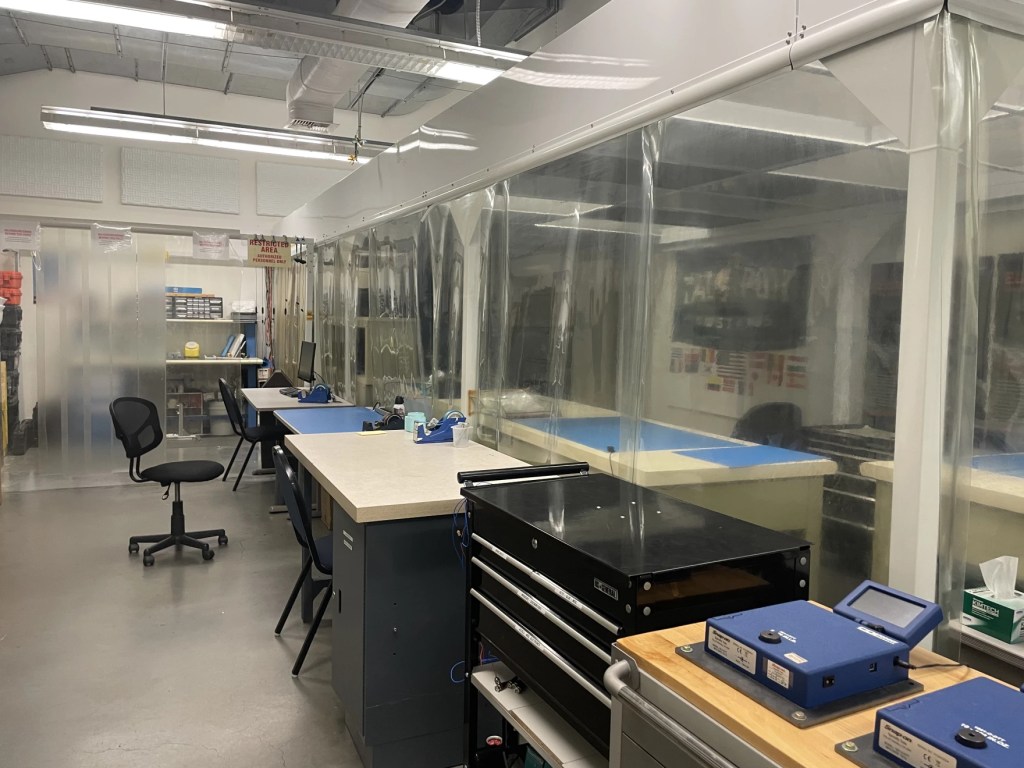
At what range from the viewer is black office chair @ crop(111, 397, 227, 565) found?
4375mm

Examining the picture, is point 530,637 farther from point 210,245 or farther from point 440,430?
point 210,245

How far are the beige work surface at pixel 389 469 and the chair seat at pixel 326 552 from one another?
314mm

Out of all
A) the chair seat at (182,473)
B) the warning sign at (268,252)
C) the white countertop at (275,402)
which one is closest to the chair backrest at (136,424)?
the chair seat at (182,473)

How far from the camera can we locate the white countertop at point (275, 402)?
17.6 feet

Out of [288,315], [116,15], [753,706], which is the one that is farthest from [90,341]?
[753,706]

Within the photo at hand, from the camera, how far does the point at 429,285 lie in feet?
12.9

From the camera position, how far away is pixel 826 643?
1.03m

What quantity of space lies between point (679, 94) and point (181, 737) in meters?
2.59

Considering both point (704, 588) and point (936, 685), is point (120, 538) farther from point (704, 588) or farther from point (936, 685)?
point (936, 685)

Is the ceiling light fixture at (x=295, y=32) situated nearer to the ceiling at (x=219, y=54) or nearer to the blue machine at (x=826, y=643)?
the ceiling at (x=219, y=54)

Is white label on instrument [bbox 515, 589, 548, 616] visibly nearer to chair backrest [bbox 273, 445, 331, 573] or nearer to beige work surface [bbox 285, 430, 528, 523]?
beige work surface [bbox 285, 430, 528, 523]

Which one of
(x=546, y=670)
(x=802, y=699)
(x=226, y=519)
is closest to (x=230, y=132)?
(x=226, y=519)

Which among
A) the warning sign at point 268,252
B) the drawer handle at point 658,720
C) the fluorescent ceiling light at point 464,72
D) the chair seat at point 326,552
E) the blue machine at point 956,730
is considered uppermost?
the fluorescent ceiling light at point 464,72

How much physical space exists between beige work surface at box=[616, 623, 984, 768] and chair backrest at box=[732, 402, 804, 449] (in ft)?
1.94
